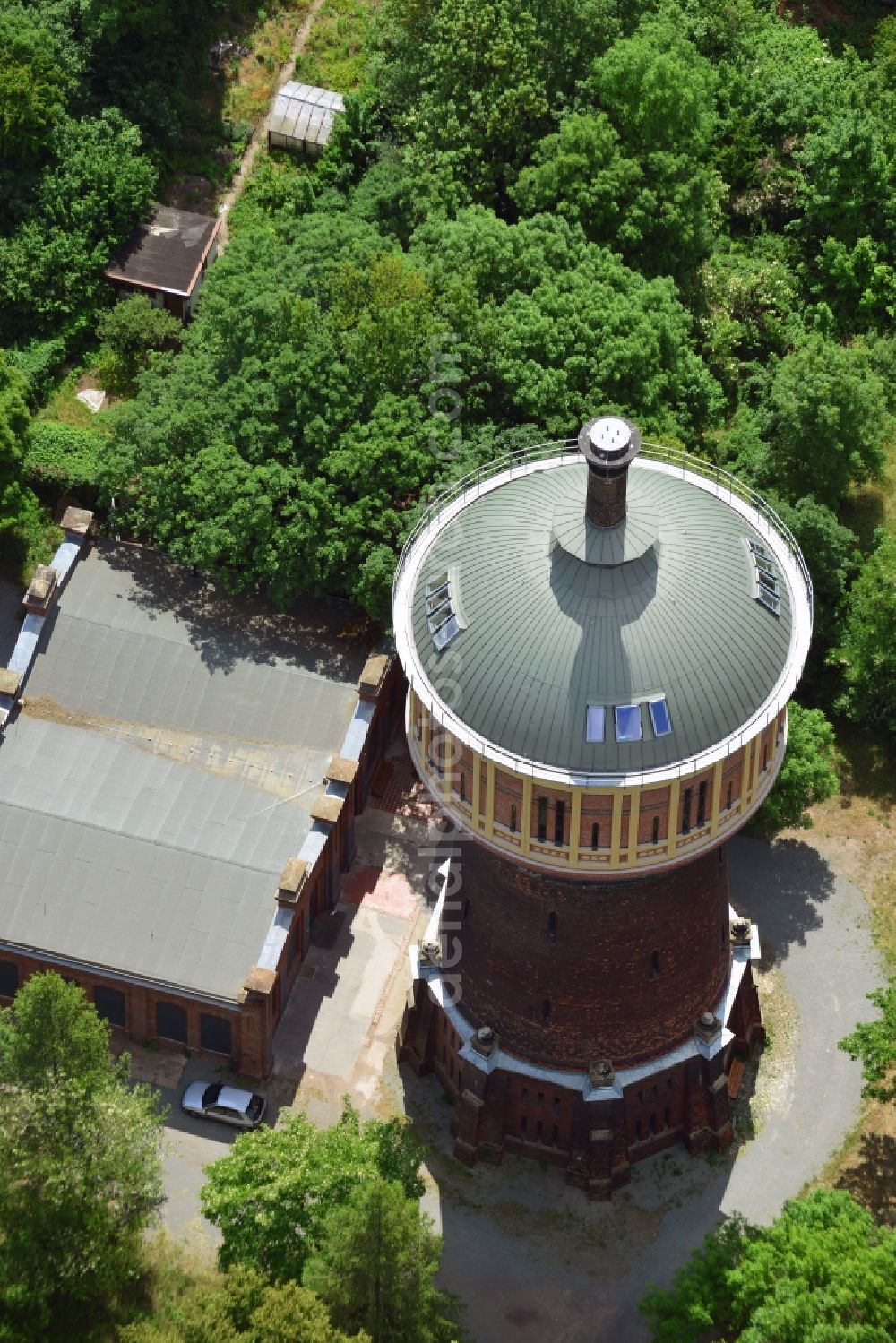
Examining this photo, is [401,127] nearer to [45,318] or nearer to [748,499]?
[45,318]

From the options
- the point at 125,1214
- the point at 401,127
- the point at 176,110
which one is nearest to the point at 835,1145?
the point at 125,1214

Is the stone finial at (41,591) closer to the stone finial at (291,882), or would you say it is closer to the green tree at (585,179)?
the stone finial at (291,882)

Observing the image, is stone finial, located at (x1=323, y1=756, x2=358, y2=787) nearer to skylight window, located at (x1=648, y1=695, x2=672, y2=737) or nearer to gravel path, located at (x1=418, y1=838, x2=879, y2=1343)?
gravel path, located at (x1=418, y1=838, x2=879, y2=1343)

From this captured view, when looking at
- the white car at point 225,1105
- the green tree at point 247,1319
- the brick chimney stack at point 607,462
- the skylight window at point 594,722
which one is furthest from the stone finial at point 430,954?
the brick chimney stack at point 607,462

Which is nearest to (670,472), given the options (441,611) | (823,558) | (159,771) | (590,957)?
(441,611)

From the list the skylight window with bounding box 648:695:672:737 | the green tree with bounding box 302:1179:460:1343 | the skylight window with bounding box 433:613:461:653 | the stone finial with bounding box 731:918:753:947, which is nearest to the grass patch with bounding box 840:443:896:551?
the stone finial with bounding box 731:918:753:947
